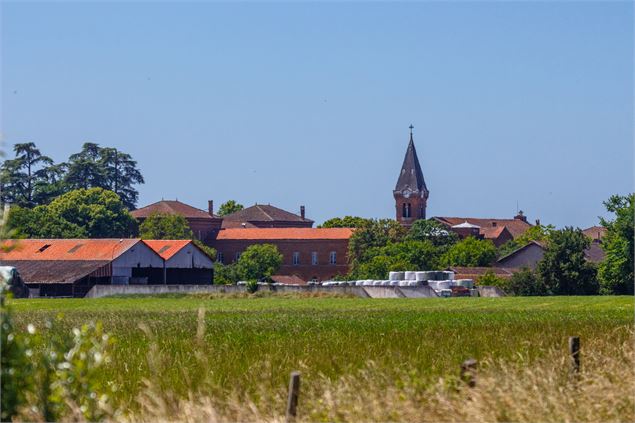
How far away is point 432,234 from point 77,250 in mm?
56218

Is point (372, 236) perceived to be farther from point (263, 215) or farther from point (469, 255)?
point (263, 215)

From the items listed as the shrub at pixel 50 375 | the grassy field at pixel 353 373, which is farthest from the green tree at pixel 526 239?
the shrub at pixel 50 375

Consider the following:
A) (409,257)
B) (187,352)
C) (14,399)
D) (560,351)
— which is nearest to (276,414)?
(14,399)

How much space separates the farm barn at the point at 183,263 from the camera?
101 metres

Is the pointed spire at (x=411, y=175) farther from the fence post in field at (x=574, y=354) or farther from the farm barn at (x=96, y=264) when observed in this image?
the fence post in field at (x=574, y=354)

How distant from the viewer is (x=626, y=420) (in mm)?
11930

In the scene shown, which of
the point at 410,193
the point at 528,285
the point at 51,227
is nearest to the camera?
the point at 528,285

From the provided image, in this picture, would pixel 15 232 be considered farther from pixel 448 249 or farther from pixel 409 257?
pixel 448 249

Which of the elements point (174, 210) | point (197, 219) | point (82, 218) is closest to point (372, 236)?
point (197, 219)

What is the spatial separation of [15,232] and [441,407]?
156 inches

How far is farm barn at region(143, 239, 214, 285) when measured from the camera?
332 feet

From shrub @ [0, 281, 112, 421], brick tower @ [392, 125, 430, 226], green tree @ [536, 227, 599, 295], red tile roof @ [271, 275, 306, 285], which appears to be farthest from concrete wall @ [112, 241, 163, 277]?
shrub @ [0, 281, 112, 421]

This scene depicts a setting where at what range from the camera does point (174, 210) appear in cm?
16350

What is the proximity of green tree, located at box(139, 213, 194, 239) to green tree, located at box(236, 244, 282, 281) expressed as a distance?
6938mm
